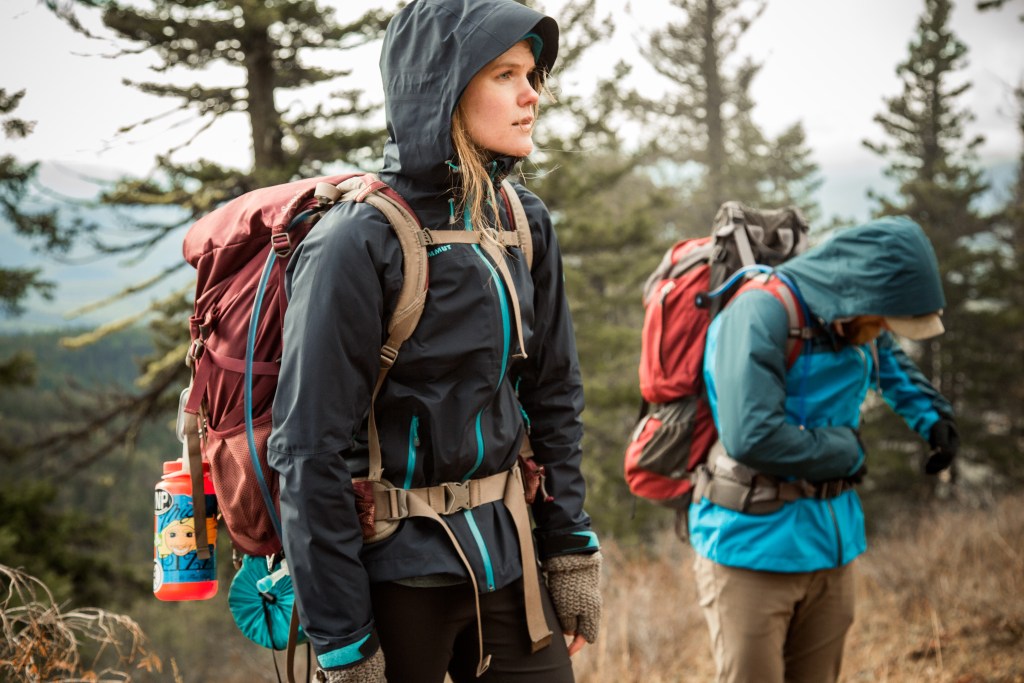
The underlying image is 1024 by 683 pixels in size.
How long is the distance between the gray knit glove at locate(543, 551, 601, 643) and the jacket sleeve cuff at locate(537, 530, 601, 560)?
1 centimetres

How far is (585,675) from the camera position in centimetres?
580

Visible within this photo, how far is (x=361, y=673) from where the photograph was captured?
5.69ft

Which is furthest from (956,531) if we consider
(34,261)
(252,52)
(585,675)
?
(34,261)

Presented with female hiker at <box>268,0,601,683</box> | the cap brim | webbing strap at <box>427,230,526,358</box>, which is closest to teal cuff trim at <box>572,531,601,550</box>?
female hiker at <box>268,0,601,683</box>

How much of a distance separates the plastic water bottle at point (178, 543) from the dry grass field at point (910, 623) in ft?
11.6

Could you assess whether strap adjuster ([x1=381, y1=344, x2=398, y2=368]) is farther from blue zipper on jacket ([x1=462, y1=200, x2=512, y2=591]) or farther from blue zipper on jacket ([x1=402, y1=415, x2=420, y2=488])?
blue zipper on jacket ([x1=462, y1=200, x2=512, y2=591])

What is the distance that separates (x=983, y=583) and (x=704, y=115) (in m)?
19.3

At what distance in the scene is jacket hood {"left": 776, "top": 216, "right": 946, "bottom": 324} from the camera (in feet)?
9.37

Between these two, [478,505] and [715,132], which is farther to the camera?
[715,132]

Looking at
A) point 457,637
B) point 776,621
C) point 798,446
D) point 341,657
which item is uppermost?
point 798,446

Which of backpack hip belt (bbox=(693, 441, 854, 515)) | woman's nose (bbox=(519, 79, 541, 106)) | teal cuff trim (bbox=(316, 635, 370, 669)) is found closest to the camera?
teal cuff trim (bbox=(316, 635, 370, 669))

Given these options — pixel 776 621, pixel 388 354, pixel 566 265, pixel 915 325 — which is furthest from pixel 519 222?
pixel 566 265

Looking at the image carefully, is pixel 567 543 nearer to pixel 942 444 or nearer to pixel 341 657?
pixel 341 657

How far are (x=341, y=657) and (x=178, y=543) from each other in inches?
24.3
